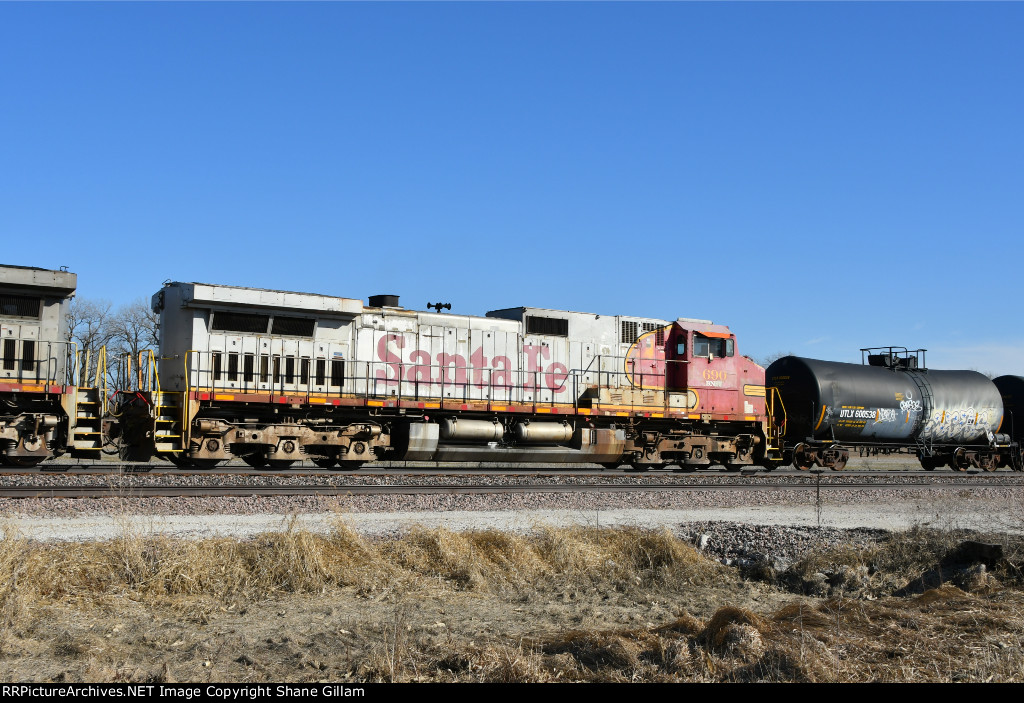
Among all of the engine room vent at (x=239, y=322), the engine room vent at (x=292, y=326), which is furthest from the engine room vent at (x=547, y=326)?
the engine room vent at (x=239, y=322)

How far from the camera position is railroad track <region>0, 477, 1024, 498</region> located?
1367 centimetres

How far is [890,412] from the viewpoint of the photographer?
86.6ft

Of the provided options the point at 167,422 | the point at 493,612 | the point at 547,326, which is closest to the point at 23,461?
the point at 167,422

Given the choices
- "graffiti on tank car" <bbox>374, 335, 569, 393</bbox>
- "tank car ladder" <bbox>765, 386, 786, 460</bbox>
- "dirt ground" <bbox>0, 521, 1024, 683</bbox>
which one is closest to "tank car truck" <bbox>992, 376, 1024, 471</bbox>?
"tank car ladder" <bbox>765, 386, 786, 460</bbox>

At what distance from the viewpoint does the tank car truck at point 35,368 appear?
16422 millimetres

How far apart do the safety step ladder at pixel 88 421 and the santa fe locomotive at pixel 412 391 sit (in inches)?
1.6

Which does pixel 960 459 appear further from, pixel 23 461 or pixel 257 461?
pixel 23 461

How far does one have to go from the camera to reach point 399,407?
2003cm

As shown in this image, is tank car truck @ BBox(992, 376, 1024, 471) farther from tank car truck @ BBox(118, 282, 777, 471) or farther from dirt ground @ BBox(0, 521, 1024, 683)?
dirt ground @ BBox(0, 521, 1024, 683)

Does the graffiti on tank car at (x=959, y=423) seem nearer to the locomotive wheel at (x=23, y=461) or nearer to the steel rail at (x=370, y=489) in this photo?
the steel rail at (x=370, y=489)

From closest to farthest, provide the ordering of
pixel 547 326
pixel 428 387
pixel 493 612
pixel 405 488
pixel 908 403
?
1. pixel 493 612
2. pixel 405 488
3. pixel 428 387
4. pixel 547 326
5. pixel 908 403

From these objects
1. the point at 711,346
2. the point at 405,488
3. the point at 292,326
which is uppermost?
the point at 292,326

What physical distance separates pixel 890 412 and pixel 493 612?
22.0m
